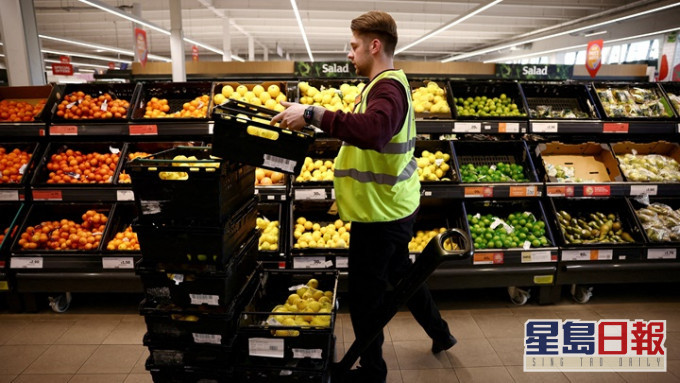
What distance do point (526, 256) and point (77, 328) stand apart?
3768 millimetres

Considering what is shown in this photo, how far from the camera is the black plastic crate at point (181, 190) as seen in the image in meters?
1.83

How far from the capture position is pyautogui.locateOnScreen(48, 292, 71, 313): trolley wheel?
11.5 ft

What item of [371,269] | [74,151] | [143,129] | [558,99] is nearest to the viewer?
[371,269]

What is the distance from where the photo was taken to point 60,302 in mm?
3521

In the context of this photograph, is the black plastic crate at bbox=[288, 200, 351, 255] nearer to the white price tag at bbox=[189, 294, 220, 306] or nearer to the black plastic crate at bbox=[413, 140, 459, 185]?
the black plastic crate at bbox=[413, 140, 459, 185]

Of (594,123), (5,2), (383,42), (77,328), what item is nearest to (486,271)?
(594,123)

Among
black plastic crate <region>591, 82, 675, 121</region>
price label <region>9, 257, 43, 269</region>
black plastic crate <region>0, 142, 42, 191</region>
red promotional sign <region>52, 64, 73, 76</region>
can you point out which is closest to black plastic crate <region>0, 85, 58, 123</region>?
black plastic crate <region>0, 142, 42, 191</region>

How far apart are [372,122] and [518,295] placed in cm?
275

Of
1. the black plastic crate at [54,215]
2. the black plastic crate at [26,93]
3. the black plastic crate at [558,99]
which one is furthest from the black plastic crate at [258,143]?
the black plastic crate at [26,93]

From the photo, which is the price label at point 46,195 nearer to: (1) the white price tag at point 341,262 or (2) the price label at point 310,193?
(2) the price label at point 310,193

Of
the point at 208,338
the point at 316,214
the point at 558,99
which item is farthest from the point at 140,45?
the point at 208,338

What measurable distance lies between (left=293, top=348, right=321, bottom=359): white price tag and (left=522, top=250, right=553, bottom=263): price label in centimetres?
226

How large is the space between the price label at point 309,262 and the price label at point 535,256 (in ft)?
5.64

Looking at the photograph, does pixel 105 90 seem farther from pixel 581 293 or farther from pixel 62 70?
pixel 62 70
